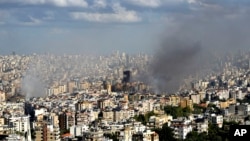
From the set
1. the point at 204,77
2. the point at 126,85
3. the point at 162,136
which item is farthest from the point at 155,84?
the point at 162,136

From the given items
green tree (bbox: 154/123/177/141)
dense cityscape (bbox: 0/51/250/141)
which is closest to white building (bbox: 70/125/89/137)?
dense cityscape (bbox: 0/51/250/141)

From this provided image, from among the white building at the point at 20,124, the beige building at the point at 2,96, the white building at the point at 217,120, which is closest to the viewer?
the white building at the point at 20,124

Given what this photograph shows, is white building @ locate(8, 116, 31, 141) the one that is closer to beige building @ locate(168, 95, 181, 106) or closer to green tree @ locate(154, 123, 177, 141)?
green tree @ locate(154, 123, 177, 141)

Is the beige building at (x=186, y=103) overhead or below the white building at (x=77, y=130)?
below

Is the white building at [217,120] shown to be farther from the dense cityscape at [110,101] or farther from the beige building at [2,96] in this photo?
the beige building at [2,96]

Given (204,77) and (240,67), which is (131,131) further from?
(240,67)

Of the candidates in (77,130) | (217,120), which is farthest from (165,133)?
(217,120)

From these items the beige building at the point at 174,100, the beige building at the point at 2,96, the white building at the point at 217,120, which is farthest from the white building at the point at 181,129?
the beige building at the point at 2,96

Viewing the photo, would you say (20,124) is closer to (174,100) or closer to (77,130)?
(77,130)
